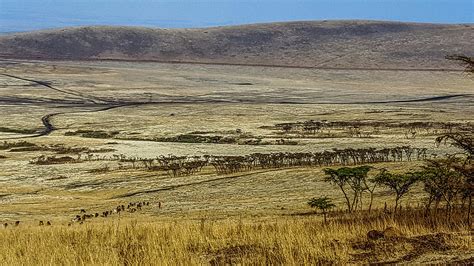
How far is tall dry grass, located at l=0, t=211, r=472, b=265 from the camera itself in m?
10.4

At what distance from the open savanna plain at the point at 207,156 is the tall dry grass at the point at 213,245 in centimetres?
5

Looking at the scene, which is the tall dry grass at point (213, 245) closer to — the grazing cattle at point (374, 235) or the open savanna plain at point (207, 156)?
the open savanna plain at point (207, 156)

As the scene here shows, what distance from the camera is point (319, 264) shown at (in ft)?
32.8

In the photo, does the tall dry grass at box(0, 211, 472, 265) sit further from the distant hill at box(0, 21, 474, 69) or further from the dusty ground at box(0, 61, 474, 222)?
the distant hill at box(0, 21, 474, 69)

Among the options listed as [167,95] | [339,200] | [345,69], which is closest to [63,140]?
[339,200]

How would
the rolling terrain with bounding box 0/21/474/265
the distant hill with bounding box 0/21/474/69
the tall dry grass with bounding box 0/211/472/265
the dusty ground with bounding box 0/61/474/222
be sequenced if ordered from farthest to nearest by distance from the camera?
the distant hill with bounding box 0/21/474/69 → the dusty ground with bounding box 0/61/474/222 → the rolling terrain with bounding box 0/21/474/265 → the tall dry grass with bounding box 0/211/472/265

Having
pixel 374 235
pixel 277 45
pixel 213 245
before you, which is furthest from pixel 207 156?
pixel 277 45

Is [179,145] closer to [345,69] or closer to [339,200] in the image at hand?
[339,200]

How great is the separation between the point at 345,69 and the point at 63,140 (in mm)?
108328

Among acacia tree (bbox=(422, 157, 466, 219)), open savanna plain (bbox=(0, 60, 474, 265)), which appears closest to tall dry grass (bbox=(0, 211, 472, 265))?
open savanna plain (bbox=(0, 60, 474, 265))

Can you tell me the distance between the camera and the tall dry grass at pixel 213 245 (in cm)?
1045

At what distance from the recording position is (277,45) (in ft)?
614

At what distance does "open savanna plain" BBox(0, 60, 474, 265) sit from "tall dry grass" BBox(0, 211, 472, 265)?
0.05 metres

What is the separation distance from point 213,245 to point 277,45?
177544mm
